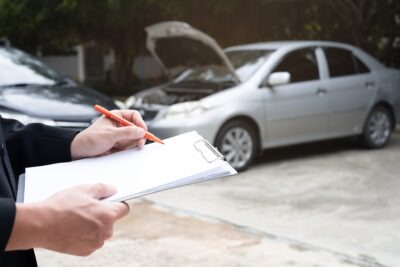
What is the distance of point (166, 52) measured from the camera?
7.96 m

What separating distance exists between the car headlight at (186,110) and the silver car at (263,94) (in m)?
0.01

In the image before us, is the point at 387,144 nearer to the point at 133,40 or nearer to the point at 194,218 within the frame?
the point at 194,218

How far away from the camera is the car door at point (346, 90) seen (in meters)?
7.82

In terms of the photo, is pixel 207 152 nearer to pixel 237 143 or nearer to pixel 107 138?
pixel 107 138

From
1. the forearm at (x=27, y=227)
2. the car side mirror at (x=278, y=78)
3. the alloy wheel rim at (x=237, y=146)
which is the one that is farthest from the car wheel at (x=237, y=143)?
the forearm at (x=27, y=227)

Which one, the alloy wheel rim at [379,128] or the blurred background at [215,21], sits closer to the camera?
the alloy wheel rim at [379,128]

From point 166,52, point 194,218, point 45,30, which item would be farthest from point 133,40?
point 194,218

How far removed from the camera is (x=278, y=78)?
23.1ft

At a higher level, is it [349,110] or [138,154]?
[138,154]

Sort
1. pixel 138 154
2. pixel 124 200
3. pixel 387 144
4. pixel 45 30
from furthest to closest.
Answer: pixel 45 30 < pixel 387 144 < pixel 138 154 < pixel 124 200

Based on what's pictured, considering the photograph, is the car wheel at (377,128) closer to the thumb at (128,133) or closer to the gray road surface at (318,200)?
the gray road surface at (318,200)

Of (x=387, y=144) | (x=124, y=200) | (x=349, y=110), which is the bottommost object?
(x=387, y=144)

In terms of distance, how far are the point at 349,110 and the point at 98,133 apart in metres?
6.68

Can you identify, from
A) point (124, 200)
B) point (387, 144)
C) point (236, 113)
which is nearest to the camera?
point (124, 200)
